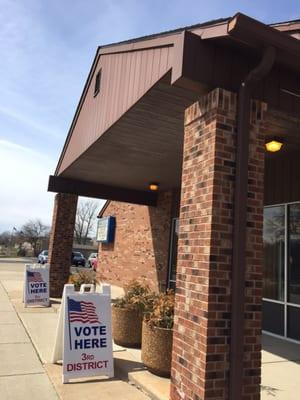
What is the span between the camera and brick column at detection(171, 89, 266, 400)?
391 centimetres

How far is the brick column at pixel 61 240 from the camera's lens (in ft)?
43.1

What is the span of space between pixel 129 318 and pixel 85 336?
1.46m

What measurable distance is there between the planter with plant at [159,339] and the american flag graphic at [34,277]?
19.5 ft

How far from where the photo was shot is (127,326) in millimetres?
7039

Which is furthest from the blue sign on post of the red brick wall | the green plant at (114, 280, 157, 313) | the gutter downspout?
the gutter downspout

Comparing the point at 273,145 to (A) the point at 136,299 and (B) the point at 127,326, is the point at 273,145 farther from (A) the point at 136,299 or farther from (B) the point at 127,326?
(B) the point at 127,326

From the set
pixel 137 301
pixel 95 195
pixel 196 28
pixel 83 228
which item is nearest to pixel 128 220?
pixel 95 195

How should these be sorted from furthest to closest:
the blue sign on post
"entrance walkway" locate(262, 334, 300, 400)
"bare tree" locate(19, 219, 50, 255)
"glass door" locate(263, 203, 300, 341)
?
"bare tree" locate(19, 219, 50, 255) → the blue sign on post → "glass door" locate(263, 203, 300, 341) → "entrance walkway" locate(262, 334, 300, 400)

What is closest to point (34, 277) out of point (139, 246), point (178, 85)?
point (139, 246)

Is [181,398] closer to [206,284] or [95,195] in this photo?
[206,284]

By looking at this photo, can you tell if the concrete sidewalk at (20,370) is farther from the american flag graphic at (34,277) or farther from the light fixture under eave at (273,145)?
the light fixture under eave at (273,145)

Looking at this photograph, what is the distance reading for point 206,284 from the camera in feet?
13.0

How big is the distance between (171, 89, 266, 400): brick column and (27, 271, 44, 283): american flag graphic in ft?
24.5

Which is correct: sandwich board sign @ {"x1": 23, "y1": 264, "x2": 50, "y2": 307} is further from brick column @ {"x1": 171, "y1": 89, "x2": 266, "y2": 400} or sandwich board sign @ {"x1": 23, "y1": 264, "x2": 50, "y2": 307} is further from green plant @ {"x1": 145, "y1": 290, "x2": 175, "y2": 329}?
brick column @ {"x1": 171, "y1": 89, "x2": 266, "y2": 400}
